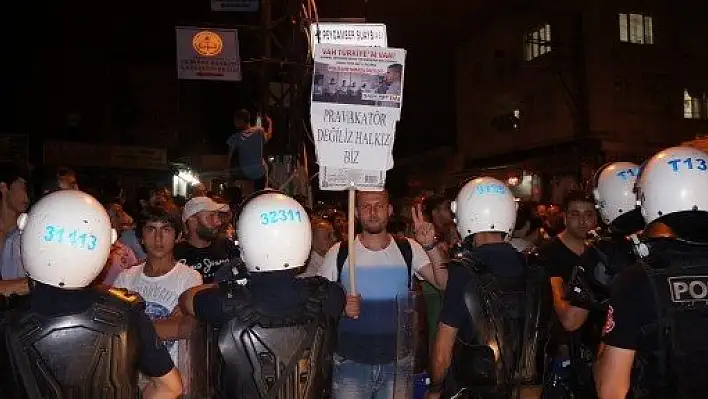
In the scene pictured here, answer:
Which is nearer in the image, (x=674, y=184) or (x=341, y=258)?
(x=674, y=184)

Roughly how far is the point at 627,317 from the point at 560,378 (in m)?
1.91

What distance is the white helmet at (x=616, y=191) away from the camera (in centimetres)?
527

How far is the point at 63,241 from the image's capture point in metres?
3.37

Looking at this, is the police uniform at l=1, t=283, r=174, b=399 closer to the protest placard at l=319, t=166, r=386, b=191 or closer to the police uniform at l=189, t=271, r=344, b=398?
the police uniform at l=189, t=271, r=344, b=398

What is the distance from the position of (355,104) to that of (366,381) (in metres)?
2.17

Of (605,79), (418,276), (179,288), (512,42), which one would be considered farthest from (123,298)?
(512,42)

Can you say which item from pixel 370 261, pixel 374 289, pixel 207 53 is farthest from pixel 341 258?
pixel 207 53

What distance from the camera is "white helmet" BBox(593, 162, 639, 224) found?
5266 mm

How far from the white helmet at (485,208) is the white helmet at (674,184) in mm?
1212

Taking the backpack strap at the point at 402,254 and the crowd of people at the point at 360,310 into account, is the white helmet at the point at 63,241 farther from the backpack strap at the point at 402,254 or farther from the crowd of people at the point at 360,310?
the backpack strap at the point at 402,254

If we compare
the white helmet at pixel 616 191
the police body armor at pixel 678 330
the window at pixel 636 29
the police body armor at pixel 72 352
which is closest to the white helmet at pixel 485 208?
the white helmet at pixel 616 191

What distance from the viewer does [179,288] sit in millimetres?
5398

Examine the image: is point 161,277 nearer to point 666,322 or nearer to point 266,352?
→ point 266,352

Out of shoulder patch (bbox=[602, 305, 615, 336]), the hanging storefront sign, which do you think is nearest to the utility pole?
the hanging storefront sign
